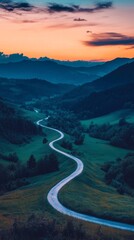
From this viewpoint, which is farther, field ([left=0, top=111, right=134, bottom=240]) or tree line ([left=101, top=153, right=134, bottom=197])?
tree line ([left=101, top=153, right=134, bottom=197])

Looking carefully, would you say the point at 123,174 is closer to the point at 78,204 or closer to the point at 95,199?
the point at 95,199

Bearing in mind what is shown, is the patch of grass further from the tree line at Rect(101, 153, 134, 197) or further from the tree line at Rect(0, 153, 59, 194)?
the tree line at Rect(0, 153, 59, 194)

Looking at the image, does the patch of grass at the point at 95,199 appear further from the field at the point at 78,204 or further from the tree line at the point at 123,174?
the tree line at the point at 123,174

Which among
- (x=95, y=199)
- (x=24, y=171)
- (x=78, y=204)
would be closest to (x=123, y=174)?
(x=24, y=171)

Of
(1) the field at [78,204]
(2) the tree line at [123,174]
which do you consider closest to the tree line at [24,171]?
(1) the field at [78,204]

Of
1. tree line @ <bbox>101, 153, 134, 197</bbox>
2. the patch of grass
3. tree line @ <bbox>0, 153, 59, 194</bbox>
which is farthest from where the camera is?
tree line @ <bbox>101, 153, 134, 197</bbox>

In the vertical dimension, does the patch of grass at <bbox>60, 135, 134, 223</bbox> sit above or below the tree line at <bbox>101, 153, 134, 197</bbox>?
above

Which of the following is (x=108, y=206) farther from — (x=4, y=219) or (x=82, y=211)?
(x=4, y=219)

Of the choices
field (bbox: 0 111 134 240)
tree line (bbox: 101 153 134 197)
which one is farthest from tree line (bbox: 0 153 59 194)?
tree line (bbox: 101 153 134 197)

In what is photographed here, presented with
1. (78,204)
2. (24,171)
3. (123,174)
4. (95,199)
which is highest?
(78,204)

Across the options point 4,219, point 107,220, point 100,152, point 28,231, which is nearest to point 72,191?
point 107,220

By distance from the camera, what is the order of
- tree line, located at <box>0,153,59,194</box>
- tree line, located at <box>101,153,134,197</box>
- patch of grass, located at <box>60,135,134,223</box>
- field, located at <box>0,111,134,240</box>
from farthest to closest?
tree line, located at <box>101,153,134,197</box>
tree line, located at <box>0,153,59,194</box>
patch of grass, located at <box>60,135,134,223</box>
field, located at <box>0,111,134,240</box>
